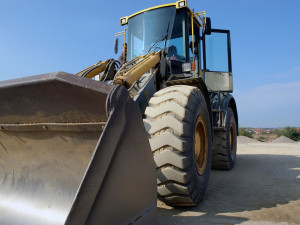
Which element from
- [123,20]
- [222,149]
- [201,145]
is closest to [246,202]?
[201,145]

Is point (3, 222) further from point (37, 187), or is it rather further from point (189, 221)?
point (189, 221)

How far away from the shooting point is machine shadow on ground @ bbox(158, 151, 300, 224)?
271 cm

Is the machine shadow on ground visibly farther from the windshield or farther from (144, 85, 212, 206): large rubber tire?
the windshield

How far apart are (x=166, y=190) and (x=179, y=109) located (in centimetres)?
81

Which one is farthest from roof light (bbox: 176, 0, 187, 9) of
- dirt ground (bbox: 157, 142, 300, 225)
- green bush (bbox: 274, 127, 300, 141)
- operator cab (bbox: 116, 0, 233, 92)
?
green bush (bbox: 274, 127, 300, 141)

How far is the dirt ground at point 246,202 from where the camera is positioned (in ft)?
8.80

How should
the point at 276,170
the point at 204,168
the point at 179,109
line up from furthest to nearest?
1. the point at 276,170
2. the point at 204,168
3. the point at 179,109

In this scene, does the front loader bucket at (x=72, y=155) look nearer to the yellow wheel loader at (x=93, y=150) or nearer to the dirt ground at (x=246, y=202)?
the yellow wheel loader at (x=93, y=150)

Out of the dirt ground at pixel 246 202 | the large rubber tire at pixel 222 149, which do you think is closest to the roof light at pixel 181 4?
the large rubber tire at pixel 222 149

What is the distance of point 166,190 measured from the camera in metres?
2.64

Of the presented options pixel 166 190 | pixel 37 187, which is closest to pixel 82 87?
pixel 37 187

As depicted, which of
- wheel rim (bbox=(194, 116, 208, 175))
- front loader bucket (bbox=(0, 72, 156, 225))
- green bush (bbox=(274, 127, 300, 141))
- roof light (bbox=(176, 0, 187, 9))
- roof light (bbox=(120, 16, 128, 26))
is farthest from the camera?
green bush (bbox=(274, 127, 300, 141))

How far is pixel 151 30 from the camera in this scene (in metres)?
4.77

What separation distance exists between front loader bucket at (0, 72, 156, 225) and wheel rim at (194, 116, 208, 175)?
1.43 m
